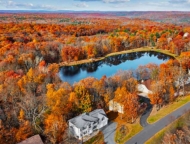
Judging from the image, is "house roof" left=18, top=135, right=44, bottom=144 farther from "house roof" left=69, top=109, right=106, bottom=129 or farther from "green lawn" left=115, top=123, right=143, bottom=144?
"green lawn" left=115, top=123, right=143, bottom=144

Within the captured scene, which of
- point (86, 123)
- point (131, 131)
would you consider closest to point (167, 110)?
point (131, 131)

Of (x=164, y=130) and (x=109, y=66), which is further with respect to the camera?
(x=109, y=66)

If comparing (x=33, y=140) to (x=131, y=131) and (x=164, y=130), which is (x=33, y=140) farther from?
(x=164, y=130)

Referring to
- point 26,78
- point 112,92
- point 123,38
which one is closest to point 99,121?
point 112,92

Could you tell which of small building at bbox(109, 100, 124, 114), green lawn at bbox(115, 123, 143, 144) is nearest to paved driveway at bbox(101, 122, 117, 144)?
green lawn at bbox(115, 123, 143, 144)

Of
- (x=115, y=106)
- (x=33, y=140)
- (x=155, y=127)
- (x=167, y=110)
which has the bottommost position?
(x=155, y=127)

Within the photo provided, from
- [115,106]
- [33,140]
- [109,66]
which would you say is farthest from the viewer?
[109,66]

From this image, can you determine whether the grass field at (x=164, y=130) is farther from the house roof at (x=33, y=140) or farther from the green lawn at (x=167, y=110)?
the house roof at (x=33, y=140)
